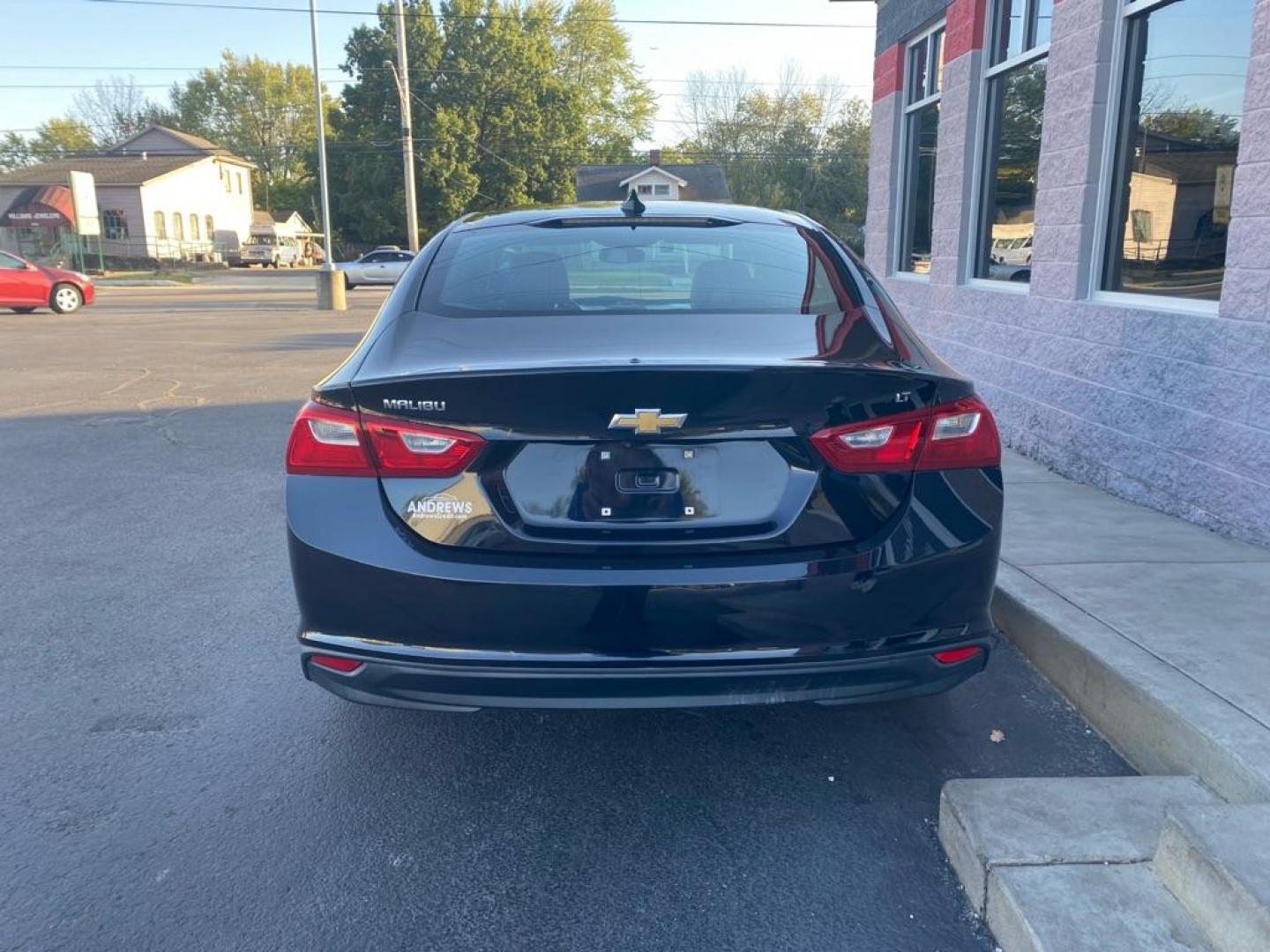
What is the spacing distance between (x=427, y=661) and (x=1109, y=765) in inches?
80.6

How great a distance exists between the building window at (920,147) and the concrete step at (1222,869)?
7171 mm

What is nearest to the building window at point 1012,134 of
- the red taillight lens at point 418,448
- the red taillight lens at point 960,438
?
the red taillight lens at point 960,438

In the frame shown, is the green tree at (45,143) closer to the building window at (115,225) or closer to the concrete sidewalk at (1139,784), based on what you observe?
the building window at (115,225)

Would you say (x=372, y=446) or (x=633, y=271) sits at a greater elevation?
(x=633, y=271)

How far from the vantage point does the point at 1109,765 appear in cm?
306

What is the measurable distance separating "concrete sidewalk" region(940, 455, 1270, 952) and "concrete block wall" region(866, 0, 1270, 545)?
672 mm

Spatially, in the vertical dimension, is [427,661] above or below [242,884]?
above

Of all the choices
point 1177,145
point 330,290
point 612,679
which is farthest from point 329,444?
point 330,290

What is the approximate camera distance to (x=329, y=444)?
2613 mm

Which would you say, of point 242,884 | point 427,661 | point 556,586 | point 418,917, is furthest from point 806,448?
point 242,884

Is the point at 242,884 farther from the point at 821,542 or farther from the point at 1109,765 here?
the point at 1109,765

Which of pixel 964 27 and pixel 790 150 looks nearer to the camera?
pixel 964 27

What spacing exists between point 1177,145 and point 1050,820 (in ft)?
14.4

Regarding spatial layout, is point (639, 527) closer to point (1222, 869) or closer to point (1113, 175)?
point (1222, 869)
